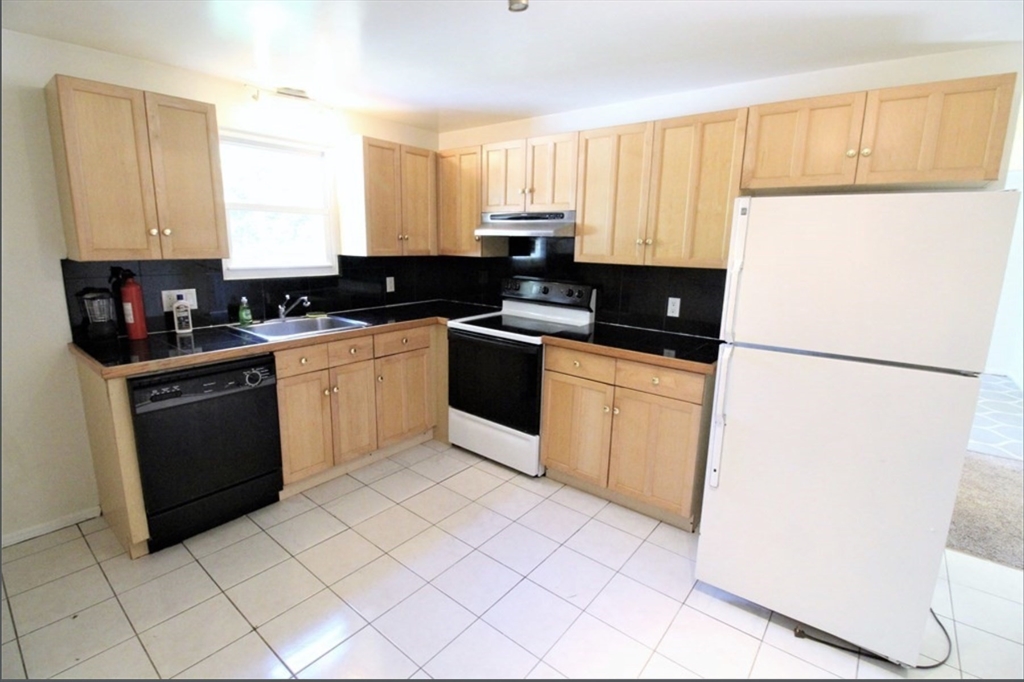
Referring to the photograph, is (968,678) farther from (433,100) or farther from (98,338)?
(98,338)

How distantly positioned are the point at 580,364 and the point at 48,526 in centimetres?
287

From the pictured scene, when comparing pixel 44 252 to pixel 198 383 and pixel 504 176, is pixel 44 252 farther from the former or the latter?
pixel 504 176

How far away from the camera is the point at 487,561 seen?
2.23 meters

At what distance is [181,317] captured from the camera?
2.62 m

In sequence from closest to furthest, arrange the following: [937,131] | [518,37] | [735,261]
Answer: [735,261], [937,131], [518,37]

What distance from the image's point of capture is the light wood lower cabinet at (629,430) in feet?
7.83

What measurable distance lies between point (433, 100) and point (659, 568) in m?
3.02

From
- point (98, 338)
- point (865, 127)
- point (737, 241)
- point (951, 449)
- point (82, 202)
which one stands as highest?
point (865, 127)

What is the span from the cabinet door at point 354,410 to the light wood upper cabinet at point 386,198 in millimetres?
891

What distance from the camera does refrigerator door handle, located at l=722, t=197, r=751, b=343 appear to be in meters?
1.77

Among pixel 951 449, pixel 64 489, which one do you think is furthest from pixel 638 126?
pixel 64 489

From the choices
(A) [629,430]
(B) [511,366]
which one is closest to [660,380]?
(A) [629,430]

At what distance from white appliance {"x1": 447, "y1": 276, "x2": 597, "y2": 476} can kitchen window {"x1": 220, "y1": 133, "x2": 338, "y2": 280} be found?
3.76 feet

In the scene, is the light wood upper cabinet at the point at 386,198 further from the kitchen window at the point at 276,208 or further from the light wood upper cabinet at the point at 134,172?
the light wood upper cabinet at the point at 134,172
